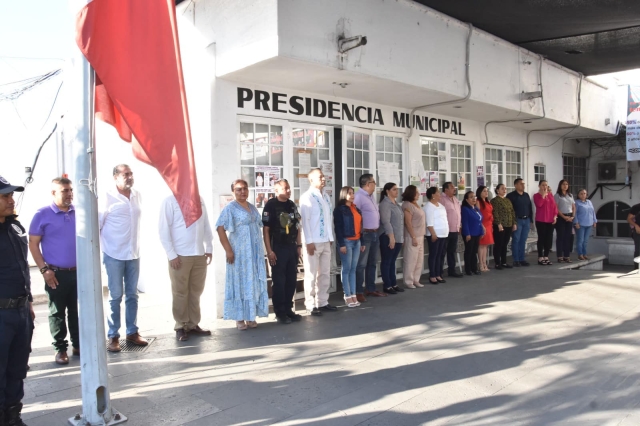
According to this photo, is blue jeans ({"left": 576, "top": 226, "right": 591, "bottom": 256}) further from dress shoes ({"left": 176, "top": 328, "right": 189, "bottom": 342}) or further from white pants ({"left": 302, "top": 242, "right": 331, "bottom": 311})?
dress shoes ({"left": 176, "top": 328, "right": 189, "bottom": 342})

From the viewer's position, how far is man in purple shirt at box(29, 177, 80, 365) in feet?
15.1

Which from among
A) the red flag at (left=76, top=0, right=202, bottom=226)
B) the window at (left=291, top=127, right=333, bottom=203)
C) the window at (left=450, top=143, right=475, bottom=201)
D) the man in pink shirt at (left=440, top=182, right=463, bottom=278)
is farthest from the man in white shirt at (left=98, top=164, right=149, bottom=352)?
the window at (left=450, top=143, right=475, bottom=201)

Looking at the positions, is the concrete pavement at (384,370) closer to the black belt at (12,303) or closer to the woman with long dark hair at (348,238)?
the woman with long dark hair at (348,238)

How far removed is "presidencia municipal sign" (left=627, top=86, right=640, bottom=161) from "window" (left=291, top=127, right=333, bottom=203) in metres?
8.78

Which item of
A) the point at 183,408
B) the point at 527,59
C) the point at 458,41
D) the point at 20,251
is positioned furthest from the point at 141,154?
the point at 527,59

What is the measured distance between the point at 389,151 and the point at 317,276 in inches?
127

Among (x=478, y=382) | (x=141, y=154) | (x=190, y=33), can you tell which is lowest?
(x=478, y=382)

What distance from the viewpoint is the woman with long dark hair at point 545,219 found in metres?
10.4

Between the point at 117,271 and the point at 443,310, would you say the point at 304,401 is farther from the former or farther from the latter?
the point at 443,310

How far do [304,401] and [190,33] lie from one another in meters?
4.99

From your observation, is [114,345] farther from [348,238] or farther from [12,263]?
[348,238]

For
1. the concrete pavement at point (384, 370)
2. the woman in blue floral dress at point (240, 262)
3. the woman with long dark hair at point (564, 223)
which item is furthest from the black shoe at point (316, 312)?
the woman with long dark hair at point (564, 223)

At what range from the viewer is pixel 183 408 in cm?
370

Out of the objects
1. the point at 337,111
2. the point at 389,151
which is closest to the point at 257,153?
the point at 337,111
